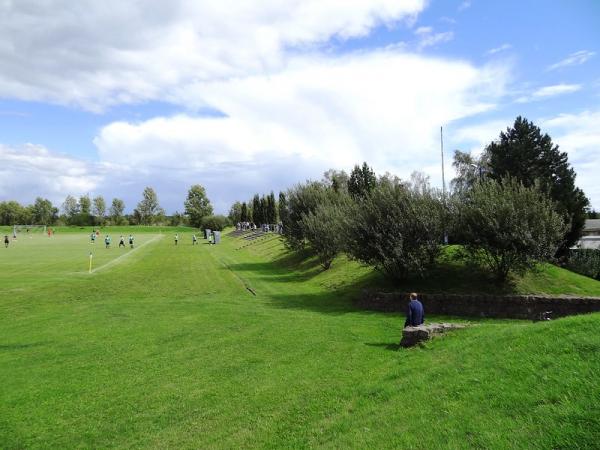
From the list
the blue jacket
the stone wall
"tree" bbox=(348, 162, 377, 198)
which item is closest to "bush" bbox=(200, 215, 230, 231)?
"tree" bbox=(348, 162, 377, 198)

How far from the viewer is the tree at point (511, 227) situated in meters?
22.0

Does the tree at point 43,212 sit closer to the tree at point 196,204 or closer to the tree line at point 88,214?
the tree line at point 88,214

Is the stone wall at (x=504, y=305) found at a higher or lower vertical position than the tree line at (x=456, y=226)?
lower

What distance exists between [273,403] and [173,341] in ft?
21.9

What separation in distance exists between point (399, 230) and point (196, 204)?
146 metres

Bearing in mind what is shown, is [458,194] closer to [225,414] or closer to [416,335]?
[416,335]

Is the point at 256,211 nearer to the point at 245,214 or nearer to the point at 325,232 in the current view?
Answer: the point at 245,214

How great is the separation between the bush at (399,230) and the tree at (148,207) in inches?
6907

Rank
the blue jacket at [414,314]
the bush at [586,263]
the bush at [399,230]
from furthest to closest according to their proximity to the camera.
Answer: the bush at [586,263] < the bush at [399,230] < the blue jacket at [414,314]

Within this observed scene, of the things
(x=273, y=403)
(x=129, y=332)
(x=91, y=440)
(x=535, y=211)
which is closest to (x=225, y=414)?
(x=273, y=403)

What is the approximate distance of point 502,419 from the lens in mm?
7148

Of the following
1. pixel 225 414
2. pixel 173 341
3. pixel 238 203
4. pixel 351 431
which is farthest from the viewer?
pixel 238 203

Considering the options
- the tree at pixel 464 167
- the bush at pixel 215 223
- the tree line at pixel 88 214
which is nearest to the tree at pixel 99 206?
the tree line at pixel 88 214

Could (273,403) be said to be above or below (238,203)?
below
